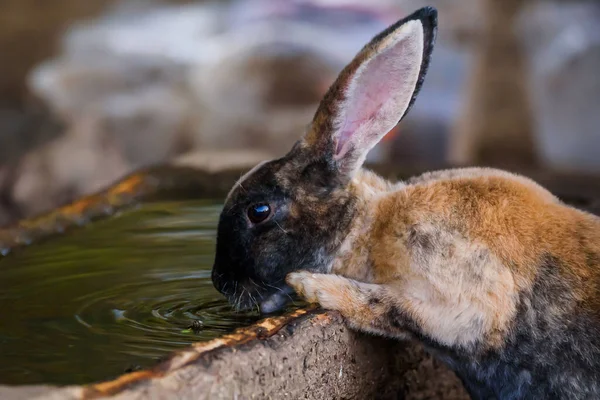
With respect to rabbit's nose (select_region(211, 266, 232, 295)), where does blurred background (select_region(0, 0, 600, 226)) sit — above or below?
above

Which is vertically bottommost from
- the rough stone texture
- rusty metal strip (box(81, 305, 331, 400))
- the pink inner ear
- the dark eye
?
the rough stone texture

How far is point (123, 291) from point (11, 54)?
4977 millimetres

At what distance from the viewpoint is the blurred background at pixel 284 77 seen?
19.2ft

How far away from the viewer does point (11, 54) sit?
670 cm

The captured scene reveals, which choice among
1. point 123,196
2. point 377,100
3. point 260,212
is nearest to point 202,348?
point 260,212

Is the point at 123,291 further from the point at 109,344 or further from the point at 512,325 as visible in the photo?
the point at 512,325

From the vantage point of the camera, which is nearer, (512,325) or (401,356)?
(512,325)

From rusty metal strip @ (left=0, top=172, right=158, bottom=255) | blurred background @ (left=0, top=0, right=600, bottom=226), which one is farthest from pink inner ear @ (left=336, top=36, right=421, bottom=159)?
blurred background @ (left=0, top=0, right=600, bottom=226)

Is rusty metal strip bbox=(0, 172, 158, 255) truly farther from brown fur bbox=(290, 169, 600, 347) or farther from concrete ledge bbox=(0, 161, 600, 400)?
brown fur bbox=(290, 169, 600, 347)

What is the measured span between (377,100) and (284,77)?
3999 millimetres

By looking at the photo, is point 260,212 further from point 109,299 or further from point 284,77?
point 284,77

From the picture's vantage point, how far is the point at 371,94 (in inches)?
81.0

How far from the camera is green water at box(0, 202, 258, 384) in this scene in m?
1.67

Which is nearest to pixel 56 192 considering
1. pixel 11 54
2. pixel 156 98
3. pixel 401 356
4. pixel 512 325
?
pixel 156 98
